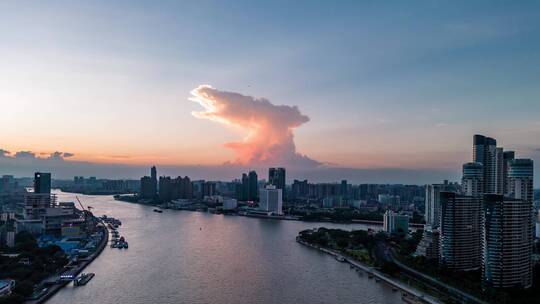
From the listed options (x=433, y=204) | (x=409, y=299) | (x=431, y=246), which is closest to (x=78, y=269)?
(x=409, y=299)

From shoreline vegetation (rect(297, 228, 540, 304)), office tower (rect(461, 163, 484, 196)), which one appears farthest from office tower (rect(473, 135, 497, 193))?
shoreline vegetation (rect(297, 228, 540, 304))

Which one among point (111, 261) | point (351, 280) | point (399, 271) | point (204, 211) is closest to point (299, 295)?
point (351, 280)

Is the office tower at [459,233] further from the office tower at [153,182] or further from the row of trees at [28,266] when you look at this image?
the office tower at [153,182]

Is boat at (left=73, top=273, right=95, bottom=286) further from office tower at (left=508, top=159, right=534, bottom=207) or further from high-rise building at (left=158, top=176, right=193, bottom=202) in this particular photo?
high-rise building at (left=158, top=176, right=193, bottom=202)

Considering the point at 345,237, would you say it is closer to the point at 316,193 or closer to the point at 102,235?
the point at 102,235

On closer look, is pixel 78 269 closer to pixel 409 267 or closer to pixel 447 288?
pixel 409 267

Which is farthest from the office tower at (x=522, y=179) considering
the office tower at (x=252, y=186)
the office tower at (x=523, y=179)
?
the office tower at (x=252, y=186)

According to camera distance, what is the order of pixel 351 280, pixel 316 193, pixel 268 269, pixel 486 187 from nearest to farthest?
1. pixel 351 280
2. pixel 268 269
3. pixel 486 187
4. pixel 316 193

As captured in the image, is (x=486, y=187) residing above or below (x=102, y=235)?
above
